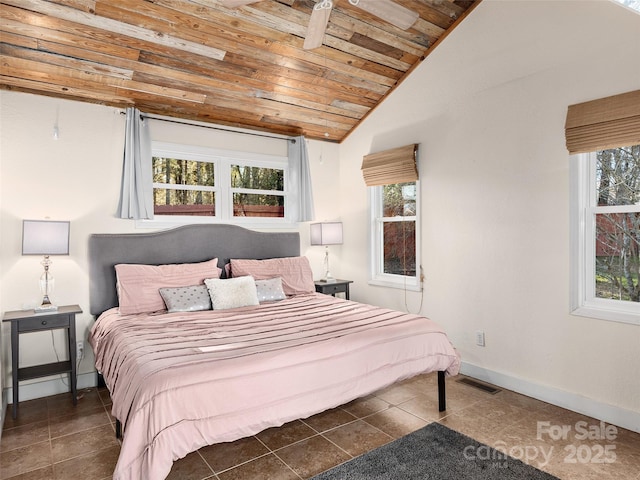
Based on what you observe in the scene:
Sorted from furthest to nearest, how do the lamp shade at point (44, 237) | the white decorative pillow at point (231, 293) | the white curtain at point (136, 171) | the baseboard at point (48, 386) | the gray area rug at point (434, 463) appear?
the white curtain at point (136, 171), the white decorative pillow at point (231, 293), the baseboard at point (48, 386), the lamp shade at point (44, 237), the gray area rug at point (434, 463)

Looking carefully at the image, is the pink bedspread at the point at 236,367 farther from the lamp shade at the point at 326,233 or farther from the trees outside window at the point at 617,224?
the lamp shade at the point at 326,233

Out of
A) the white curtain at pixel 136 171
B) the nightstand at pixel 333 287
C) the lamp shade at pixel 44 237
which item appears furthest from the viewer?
the nightstand at pixel 333 287

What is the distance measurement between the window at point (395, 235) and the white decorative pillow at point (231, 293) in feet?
5.66

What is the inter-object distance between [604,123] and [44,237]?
4.19m

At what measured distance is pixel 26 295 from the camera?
3410 millimetres

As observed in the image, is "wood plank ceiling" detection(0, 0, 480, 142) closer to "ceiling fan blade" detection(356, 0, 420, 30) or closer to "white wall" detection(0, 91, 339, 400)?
"white wall" detection(0, 91, 339, 400)

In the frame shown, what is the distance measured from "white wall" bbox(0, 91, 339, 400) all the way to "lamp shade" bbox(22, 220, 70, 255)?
0.35 metres

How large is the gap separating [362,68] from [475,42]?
1.07 m

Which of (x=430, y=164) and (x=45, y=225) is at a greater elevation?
(x=430, y=164)

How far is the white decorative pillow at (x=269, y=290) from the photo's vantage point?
3.92 metres

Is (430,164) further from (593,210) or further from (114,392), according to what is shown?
(114,392)

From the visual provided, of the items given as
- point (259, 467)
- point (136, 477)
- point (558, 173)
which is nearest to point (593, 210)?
point (558, 173)

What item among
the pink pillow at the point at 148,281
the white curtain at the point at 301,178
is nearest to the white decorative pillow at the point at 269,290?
the pink pillow at the point at 148,281

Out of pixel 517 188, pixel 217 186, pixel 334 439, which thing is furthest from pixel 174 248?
pixel 517 188
